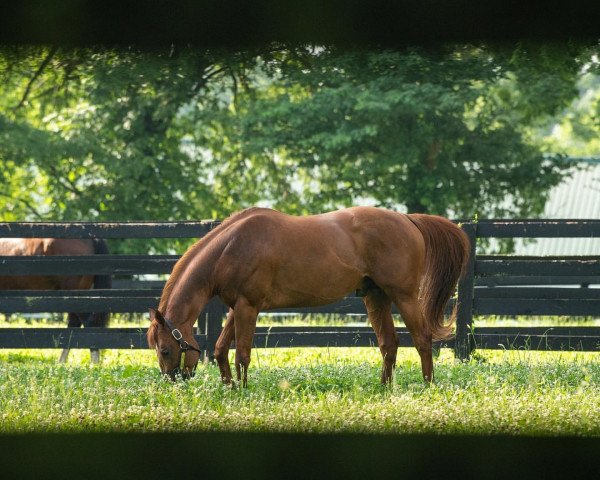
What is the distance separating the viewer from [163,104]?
1583 centimetres

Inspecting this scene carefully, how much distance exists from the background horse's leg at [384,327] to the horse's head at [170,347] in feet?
4.54

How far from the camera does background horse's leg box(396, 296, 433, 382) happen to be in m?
6.77

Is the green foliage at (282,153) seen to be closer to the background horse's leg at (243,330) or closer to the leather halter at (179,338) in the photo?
the background horse's leg at (243,330)

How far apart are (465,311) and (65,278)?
15.7 feet

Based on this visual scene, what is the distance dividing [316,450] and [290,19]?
85 centimetres

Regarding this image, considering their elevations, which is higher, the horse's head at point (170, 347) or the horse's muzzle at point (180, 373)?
the horse's head at point (170, 347)

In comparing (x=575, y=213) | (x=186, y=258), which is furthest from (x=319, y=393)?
(x=575, y=213)

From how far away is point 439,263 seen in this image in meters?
7.00

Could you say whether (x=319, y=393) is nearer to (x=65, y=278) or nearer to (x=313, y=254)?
(x=313, y=254)

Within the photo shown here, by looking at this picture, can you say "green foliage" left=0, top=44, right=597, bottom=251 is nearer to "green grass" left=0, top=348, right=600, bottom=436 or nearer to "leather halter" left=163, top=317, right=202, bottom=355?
"green grass" left=0, top=348, right=600, bottom=436

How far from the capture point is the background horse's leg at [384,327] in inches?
269

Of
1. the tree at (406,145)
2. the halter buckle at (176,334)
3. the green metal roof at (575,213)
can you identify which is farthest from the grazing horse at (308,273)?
the green metal roof at (575,213)

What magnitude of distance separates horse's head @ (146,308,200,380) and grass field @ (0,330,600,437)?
0.13 m

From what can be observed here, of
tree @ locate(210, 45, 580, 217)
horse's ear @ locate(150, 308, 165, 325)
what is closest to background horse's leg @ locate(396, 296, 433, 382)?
horse's ear @ locate(150, 308, 165, 325)
